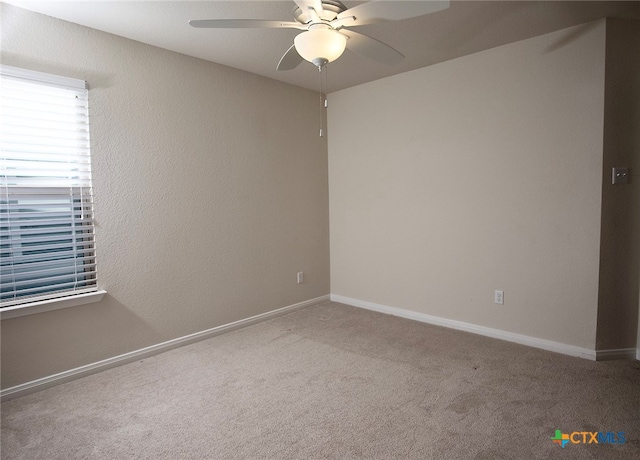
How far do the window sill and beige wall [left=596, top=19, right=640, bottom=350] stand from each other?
3.53m

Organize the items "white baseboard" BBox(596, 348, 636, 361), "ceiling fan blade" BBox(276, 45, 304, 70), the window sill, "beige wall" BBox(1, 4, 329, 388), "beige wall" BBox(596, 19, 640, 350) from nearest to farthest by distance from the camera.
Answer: "ceiling fan blade" BBox(276, 45, 304, 70) → the window sill → "beige wall" BBox(1, 4, 329, 388) → "beige wall" BBox(596, 19, 640, 350) → "white baseboard" BBox(596, 348, 636, 361)

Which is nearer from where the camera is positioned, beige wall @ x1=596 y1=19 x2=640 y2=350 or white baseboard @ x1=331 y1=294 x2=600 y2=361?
beige wall @ x1=596 y1=19 x2=640 y2=350

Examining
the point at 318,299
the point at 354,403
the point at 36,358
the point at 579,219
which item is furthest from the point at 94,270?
the point at 579,219

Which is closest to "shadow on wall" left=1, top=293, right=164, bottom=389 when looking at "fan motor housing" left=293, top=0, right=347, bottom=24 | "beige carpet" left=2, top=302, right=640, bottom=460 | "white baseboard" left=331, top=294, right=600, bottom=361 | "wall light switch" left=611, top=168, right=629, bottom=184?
"beige carpet" left=2, top=302, right=640, bottom=460

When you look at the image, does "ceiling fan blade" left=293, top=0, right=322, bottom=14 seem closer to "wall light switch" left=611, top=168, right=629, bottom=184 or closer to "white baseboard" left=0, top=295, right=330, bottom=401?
"wall light switch" left=611, top=168, right=629, bottom=184

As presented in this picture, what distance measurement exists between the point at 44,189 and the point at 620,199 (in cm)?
385

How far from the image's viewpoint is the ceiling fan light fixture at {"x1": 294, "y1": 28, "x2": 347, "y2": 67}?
6.13 feet

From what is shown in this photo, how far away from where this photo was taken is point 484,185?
328cm

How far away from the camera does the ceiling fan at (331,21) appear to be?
1.69m

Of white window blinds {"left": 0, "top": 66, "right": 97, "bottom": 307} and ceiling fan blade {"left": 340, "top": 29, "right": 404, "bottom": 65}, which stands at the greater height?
ceiling fan blade {"left": 340, "top": 29, "right": 404, "bottom": 65}

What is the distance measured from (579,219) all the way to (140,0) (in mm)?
3209

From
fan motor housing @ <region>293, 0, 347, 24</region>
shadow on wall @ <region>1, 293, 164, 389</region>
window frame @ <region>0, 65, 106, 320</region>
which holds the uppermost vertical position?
fan motor housing @ <region>293, 0, 347, 24</region>

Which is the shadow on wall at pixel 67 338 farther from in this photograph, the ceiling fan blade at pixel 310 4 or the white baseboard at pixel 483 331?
the ceiling fan blade at pixel 310 4

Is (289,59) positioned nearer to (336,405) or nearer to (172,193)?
(172,193)
